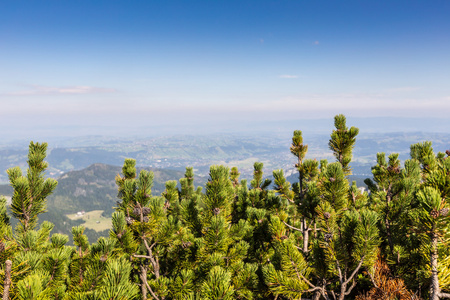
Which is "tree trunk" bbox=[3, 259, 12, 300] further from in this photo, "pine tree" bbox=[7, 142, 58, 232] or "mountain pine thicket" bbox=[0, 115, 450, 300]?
"pine tree" bbox=[7, 142, 58, 232]

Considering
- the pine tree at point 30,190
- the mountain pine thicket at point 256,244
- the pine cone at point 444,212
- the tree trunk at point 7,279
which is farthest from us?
the pine tree at point 30,190

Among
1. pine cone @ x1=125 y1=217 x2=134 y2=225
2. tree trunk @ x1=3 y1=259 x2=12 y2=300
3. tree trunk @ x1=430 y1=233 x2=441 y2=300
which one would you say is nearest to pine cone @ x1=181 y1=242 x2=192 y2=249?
pine cone @ x1=125 y1=217 x2=134 y2=225

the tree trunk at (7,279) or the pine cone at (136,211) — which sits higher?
the tree trunk at (7,279)

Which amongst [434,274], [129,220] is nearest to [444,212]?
[434,274]

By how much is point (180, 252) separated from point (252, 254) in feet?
7.09

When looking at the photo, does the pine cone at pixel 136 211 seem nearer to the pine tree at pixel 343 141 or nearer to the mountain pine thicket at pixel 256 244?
the mountain pine thicket at pixel 256 244

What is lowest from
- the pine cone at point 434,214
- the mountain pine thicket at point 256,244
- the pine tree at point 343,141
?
the mountain pine thicket at point 256,244

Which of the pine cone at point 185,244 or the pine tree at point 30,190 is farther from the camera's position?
the pine cone at point 185,244

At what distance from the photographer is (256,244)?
694 centimetres

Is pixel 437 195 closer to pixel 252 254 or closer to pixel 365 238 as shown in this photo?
pixel 365 238

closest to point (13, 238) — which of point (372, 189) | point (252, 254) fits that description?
point (252, 254)

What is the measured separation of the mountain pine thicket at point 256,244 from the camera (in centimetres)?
255

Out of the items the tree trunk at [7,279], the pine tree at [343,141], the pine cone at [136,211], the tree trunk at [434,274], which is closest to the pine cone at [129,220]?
the pine cone at [136,211]

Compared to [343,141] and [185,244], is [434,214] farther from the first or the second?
→ [185,244]
